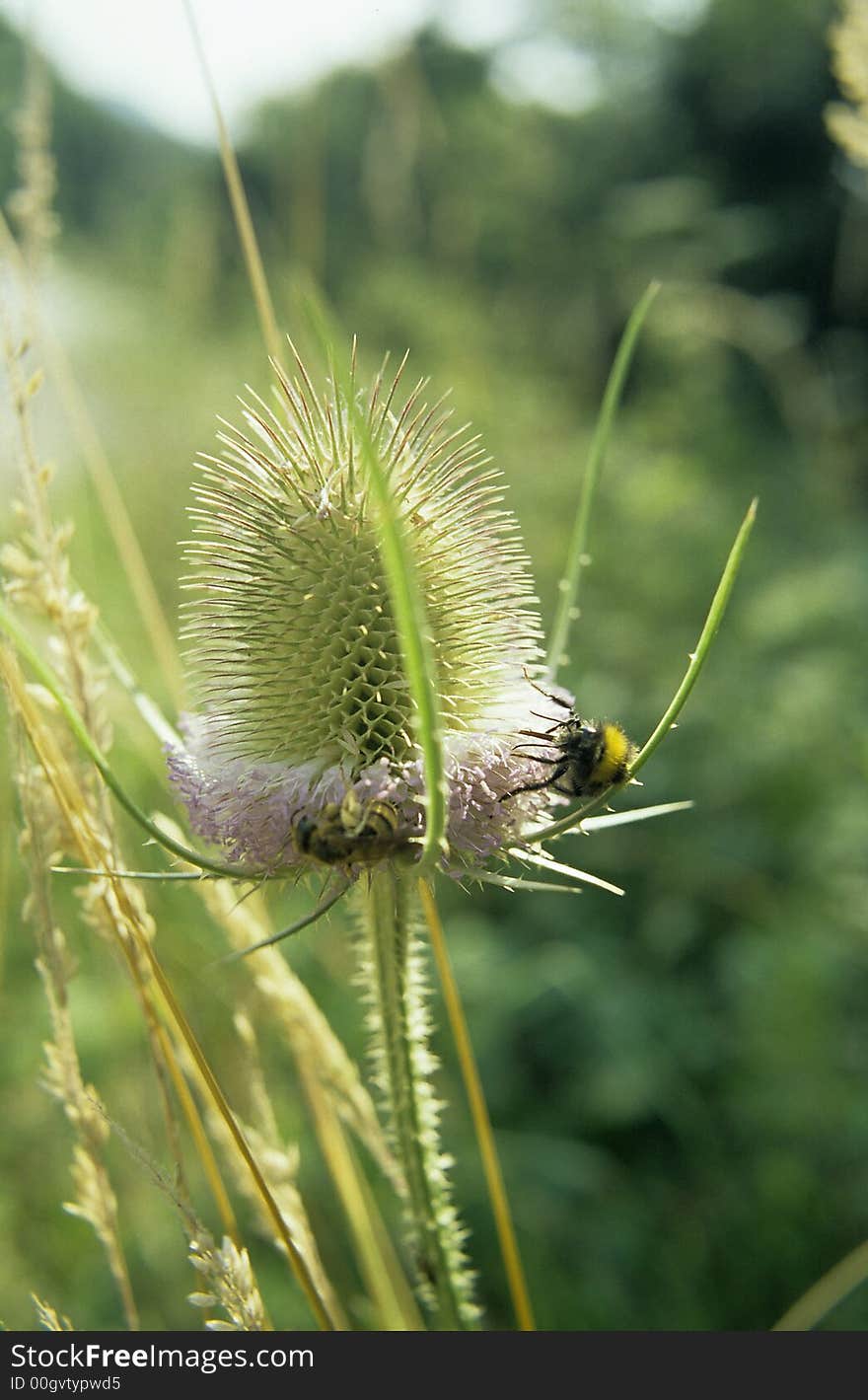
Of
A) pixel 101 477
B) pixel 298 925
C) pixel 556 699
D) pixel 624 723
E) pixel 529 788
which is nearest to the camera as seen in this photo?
pixel 298 925

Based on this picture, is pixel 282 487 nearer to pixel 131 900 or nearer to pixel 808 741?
pixel 131 900

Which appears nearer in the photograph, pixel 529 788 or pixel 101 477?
pixel 529 788

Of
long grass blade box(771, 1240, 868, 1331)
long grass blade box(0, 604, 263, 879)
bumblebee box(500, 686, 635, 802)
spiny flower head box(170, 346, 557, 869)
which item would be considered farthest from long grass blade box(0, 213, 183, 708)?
long grass blade box(771, 1240, 868, 1331)

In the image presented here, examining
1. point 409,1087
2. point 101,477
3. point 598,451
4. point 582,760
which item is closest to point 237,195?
point 101,477

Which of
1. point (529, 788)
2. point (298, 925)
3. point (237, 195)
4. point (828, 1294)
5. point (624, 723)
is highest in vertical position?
point (237, 195)

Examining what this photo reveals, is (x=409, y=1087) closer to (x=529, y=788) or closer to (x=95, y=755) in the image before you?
(x=529, y=788)

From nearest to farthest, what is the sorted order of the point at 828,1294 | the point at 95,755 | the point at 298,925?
the point at 95,755
the point at 298,925
the point at 828,1294

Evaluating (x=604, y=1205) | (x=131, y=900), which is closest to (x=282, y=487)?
(x=131, y=900)
